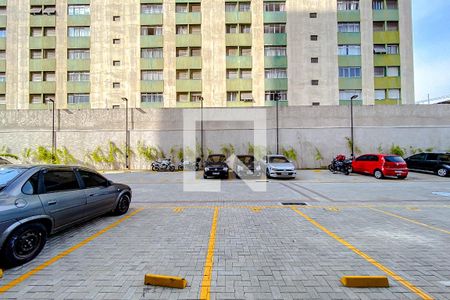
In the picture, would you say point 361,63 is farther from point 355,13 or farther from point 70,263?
point 70,263

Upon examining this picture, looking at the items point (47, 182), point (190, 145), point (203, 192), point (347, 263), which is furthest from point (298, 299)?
point (190, 145)

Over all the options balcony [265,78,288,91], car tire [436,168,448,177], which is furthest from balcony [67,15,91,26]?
car tire [436,168,448,177]

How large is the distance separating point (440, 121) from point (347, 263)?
23.9 metres

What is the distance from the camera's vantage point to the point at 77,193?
4953mm

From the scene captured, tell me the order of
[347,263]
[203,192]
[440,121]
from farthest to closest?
[440,121]
[203,192]
[347,263]

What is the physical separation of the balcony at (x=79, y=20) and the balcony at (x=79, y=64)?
447cm

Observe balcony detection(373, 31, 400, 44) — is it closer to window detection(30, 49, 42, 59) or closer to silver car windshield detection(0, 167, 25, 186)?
silver car windshield detection(0, 167, 25, 186)

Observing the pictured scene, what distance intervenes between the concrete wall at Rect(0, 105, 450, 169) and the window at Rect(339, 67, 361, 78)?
845 centimetres

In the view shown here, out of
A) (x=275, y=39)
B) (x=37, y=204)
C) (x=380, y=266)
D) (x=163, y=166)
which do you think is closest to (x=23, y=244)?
(x=37, y=204)

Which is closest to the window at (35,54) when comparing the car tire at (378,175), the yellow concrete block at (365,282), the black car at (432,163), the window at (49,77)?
the window at (49,77)

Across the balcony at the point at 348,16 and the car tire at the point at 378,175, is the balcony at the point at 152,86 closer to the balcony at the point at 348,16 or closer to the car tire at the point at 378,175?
the balcony at the point at 348,16

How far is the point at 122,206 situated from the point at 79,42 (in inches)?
1170

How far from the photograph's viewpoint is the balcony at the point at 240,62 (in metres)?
27.4

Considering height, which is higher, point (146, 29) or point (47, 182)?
point (146, 29)
